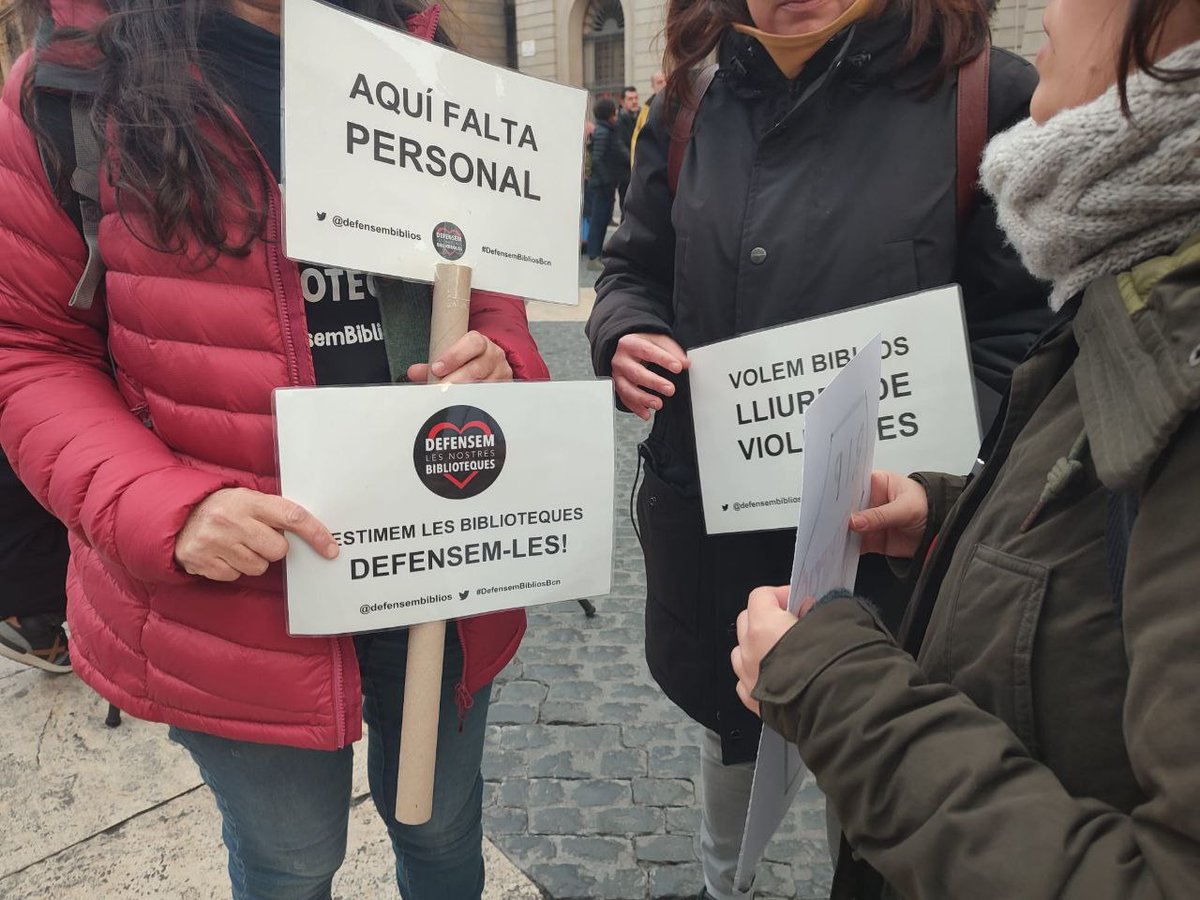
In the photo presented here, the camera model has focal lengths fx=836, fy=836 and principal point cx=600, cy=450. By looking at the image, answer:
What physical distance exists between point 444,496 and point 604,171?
34.6ft

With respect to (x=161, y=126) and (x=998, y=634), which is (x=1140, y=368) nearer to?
(x=998, y=634)

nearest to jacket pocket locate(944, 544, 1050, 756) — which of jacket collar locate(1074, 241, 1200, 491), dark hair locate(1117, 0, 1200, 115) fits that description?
jacket collar locate(1074, 241, 1200, 491)

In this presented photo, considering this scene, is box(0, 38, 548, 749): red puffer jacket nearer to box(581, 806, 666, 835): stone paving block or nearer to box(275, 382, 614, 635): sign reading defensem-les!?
box(275, 382, 614, 635): sign reading defensem-les!

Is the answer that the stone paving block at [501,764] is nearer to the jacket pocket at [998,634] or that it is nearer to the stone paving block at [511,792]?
the stone paving block at [511,792]

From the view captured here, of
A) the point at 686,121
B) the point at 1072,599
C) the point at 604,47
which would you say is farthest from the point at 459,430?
the point at 604,47

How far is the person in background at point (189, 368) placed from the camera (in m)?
1.06

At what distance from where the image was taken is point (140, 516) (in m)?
1.04

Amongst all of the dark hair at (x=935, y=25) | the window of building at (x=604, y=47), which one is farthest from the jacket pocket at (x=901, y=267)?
the window of building at (x=604, y=47)

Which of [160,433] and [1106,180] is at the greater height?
[1106,180]

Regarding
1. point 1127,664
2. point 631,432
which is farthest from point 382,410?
point 631,432

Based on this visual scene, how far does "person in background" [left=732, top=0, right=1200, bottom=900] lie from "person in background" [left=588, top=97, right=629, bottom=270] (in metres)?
10.3

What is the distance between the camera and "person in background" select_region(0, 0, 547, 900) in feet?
3.49

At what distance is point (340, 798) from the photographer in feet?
4.49

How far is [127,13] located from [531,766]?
6.72ft
